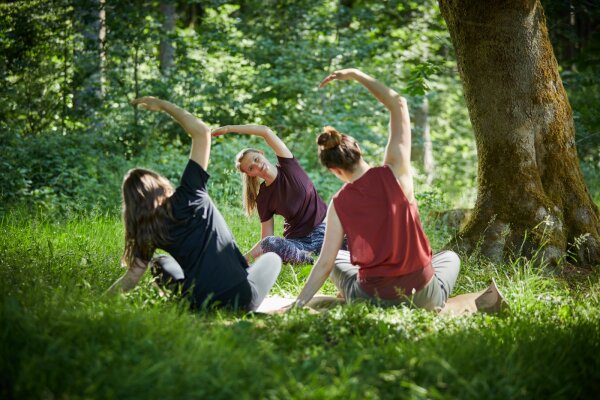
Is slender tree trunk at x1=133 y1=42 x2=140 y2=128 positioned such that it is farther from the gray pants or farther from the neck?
the neck

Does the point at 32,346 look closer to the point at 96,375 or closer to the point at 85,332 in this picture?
the point at 85,332

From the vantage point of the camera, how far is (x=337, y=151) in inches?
161

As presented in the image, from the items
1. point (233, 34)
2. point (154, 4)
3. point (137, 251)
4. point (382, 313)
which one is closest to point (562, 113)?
point (382, 313)

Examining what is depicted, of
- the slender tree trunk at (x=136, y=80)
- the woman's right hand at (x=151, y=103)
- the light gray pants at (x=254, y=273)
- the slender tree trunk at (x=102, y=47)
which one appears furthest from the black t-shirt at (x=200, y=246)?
the slender tree trunk at (x=102, y=47)

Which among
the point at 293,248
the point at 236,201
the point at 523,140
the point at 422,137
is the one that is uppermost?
the point at 523,140

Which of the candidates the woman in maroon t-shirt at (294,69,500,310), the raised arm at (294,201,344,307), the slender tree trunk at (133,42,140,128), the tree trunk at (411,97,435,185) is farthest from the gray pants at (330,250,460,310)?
the tree trunk at (411,97,435,185)

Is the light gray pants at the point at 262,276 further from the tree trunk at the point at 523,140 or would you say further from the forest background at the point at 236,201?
the tree trunk at the point at 523,140

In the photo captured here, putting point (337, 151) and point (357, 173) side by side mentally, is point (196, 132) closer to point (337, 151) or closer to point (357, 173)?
point (337, 151)

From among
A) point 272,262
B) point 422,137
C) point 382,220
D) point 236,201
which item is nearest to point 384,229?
point 382,220

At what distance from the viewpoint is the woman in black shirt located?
409cm

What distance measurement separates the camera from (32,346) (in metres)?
3.13

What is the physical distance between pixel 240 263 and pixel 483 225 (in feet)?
8.29

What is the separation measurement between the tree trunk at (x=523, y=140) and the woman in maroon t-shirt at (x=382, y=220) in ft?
5.34

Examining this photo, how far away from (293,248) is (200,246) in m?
2.02
